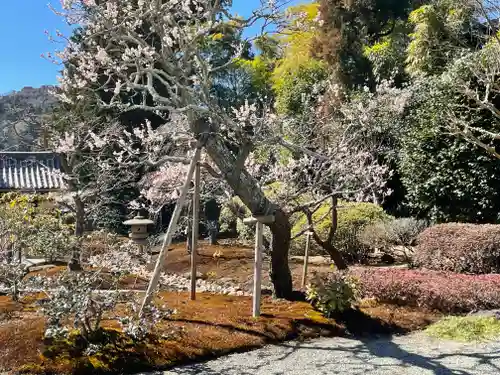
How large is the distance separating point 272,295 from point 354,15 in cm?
1255

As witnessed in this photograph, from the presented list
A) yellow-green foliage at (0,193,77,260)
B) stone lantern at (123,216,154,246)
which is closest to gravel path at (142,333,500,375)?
yellow-green foliage at (0,193,77,260)

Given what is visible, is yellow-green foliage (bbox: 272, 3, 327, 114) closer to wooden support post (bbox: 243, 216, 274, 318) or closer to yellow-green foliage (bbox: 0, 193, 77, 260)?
yellow-green foliage (bbox: 0, 193, 77, 260)

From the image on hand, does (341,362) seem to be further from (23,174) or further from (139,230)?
(23,174)

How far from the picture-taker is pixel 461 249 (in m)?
7.89

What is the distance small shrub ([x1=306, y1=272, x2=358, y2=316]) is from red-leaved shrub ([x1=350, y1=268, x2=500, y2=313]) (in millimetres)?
697

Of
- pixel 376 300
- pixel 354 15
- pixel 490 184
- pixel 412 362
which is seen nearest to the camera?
pixel 412 362

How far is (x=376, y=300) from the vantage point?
665cm

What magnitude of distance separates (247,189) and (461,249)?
4001 mm

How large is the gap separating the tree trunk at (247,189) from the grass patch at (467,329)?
77.1 inches

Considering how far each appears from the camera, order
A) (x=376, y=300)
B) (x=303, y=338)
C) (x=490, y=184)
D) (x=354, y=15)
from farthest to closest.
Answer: (x=354, y=15)
(x=490, y=184)
(x=376, y=300)
(x=303, y=338)

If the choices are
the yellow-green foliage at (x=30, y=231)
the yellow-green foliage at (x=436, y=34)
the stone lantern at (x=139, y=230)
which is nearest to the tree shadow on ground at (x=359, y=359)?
the yellow-green foliage at (x=30, y=231)

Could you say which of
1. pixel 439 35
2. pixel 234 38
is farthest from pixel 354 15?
pixel 234 38

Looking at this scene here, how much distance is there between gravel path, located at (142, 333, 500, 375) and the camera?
14.1ft

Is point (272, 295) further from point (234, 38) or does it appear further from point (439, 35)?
point (439, 35)
